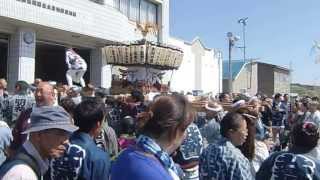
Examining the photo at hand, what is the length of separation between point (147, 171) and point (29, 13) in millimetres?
16024

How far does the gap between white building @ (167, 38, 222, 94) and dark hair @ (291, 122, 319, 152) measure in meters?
23.3

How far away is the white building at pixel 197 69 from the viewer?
29.6 m

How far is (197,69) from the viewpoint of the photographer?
1261 inches

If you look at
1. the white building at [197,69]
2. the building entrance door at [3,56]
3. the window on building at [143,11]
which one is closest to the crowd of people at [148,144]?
the building entrance door at [3,56]

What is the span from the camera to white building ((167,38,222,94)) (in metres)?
29.6

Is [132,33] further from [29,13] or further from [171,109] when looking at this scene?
[171,109]

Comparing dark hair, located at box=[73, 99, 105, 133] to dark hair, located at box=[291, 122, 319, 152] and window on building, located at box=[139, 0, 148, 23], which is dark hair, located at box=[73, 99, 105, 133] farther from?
window on building, located at box=[139, 0, 148, 23]

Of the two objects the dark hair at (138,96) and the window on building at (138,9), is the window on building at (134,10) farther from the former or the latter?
the dark hair at (138,96)

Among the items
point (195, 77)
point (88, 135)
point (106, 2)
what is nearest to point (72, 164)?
point (88, 135)

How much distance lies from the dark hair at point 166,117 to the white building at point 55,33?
1474 cm

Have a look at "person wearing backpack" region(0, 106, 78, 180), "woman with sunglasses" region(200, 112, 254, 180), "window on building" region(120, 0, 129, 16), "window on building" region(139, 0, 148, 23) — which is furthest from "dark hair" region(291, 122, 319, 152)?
"window on building" region(139, 0, 148, 23)

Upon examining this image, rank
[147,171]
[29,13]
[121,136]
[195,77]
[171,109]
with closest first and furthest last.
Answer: [147,171] → [171,109] → [121,136] → [29,13] → [195,77]

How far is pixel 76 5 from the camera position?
19.8 metres

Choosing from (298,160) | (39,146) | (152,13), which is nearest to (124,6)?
(152,13)
